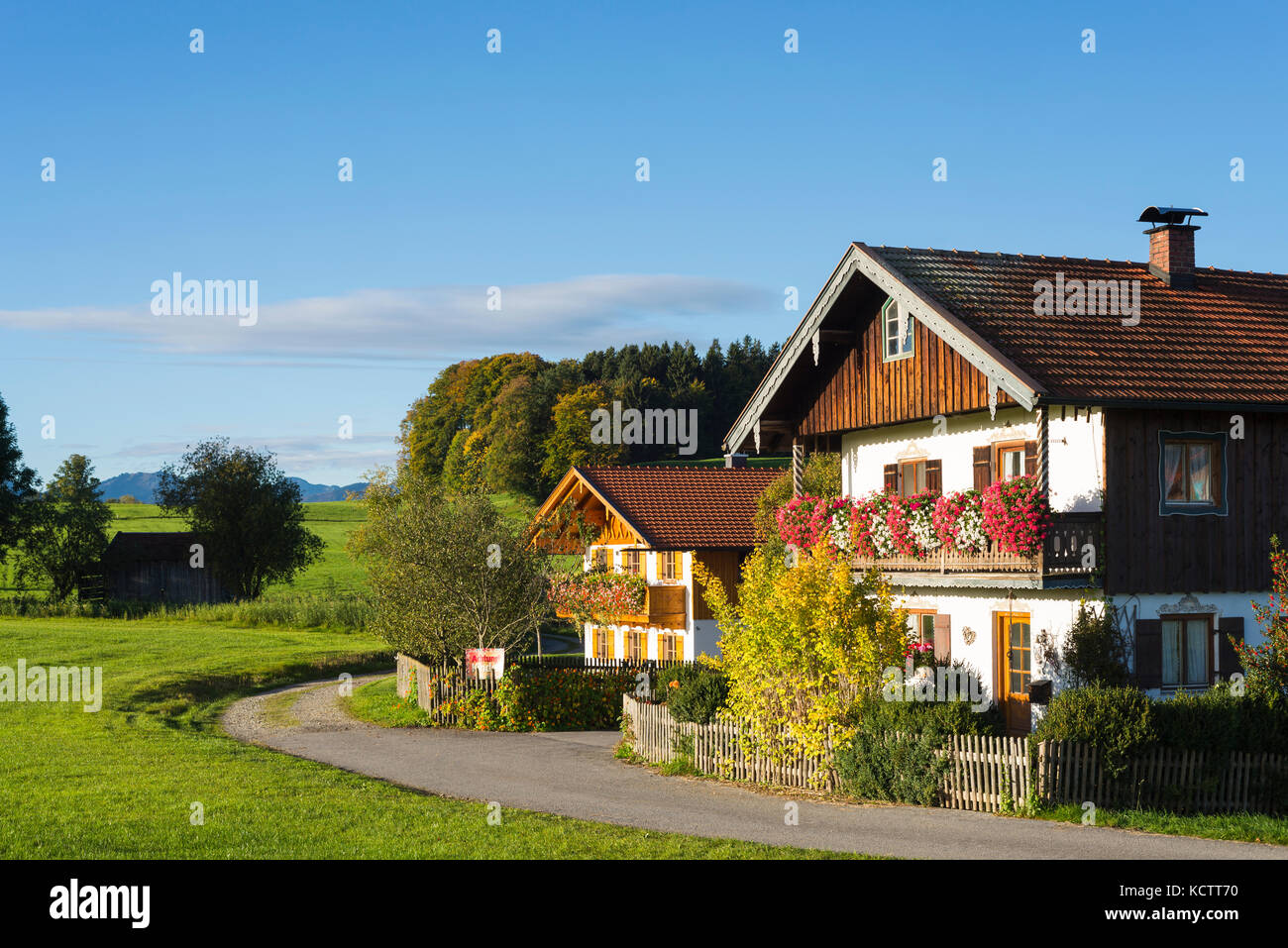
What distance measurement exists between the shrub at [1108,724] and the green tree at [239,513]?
187 ft

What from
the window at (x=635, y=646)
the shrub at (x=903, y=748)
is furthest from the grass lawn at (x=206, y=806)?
the window at (x=635, y=646)

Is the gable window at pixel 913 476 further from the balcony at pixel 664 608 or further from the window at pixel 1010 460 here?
the balcony at pixel 664 608

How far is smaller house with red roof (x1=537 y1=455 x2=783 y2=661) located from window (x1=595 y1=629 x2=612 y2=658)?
0.05 meters

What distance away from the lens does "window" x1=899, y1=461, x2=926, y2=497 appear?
93.5 feet

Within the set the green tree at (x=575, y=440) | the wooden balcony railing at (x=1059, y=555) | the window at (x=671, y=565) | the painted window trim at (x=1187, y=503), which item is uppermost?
the green tree at (x=575, y=440)

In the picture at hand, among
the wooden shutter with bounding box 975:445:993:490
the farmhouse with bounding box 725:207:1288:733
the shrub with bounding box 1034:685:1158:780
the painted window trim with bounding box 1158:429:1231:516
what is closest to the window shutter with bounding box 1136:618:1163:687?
the farmhouse with bounding box 725:207:1288:733

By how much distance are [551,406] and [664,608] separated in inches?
2391

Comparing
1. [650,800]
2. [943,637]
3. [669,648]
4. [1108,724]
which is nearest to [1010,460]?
[943,637]

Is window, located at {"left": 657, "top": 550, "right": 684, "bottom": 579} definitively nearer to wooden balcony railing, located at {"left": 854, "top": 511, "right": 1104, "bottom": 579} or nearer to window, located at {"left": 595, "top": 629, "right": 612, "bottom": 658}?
window, located at {"left": 595, "top": 629, "right": 612, "bottom": 658}

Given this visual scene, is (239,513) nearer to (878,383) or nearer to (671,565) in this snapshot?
(671,565)

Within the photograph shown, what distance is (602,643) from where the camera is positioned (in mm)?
45500

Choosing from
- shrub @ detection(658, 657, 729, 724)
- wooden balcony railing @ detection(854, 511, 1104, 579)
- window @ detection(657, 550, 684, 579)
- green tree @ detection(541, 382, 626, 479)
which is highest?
green tree @ detection(541, 382, 626, 479)

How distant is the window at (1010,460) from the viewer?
2541cm

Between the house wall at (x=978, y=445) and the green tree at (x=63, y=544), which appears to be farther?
the green tree at (x=63, y=544)
